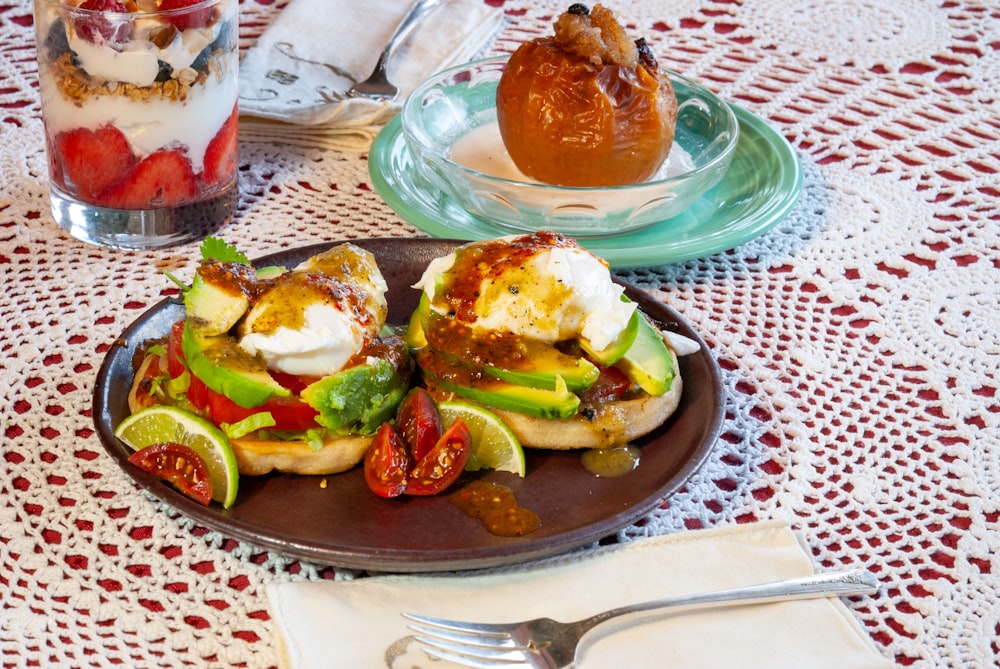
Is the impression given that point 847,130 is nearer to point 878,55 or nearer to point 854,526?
point 878,55

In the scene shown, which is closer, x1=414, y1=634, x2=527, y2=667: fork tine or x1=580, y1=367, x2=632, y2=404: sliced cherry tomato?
x1=414, y1=634, x2=527, y2=667: fork tine

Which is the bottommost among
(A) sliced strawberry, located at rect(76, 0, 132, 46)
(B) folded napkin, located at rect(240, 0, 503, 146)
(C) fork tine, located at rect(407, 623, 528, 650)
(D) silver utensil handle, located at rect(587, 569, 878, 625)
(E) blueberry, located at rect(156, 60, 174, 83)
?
(B) folded napkin, located at rect(240, 0, 503, 146)

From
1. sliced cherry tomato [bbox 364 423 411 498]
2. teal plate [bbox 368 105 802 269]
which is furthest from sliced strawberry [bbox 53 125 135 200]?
sliced cherry tomato [bbox 364 423 411 498]

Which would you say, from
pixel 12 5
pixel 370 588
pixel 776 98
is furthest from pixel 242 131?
pixel 370 588

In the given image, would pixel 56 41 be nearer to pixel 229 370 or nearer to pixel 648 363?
pixel 229 370

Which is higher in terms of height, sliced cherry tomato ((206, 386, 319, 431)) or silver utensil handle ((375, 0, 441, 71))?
sliced cherry tomato ((206, 386, 319, 431))

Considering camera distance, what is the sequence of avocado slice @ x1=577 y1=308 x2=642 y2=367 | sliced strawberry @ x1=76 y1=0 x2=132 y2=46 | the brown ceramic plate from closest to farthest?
the brown ceramic plate
avocado slice @ x1=577 y1=308 x2=642 y2=367
sliced strawberry @ x1=76 y1=0 x2=132 y2=46

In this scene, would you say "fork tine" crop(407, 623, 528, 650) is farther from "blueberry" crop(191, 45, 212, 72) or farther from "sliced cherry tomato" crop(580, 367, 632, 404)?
"blueberry" crop(191, 45, 212, 72)
